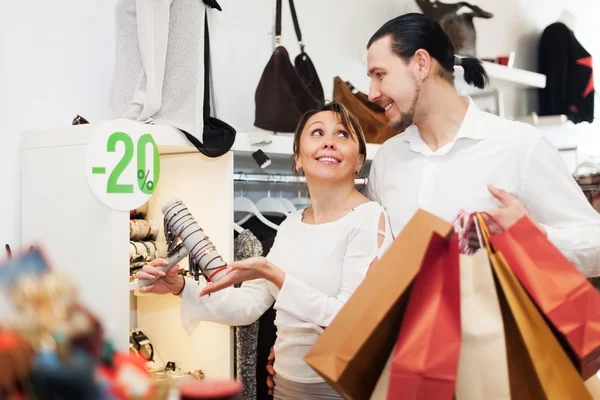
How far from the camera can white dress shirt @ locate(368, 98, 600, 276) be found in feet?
5.23

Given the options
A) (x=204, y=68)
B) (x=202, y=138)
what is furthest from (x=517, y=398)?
(x=204, y=68)

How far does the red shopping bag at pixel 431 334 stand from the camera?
3.51 ft

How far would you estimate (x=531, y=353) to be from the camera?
1174mm

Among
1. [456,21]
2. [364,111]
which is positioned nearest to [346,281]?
[364,111]

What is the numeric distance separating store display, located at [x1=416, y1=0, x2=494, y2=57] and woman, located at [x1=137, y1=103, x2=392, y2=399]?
5.34 feet

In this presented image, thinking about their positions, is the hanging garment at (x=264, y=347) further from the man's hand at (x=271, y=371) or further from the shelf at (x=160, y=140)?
the shelf at (x=160, y=140)

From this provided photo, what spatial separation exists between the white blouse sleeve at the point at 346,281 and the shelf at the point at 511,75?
1711mm

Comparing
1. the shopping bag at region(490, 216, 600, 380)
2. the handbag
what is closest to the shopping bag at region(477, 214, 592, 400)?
the shopping bag at region(490, 216, 600, 380)

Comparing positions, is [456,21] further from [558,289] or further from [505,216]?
[558,289]

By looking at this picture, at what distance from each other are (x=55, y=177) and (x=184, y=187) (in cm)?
50

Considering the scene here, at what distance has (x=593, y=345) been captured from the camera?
1.17 m

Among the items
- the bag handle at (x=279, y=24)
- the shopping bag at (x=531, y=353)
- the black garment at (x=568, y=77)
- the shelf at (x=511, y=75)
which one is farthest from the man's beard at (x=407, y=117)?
the black garment at (x=568, y=77)

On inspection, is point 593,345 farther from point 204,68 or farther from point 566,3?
point 566,3

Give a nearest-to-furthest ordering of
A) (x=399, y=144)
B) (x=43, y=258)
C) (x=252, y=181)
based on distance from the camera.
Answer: (x=43, y=258), (x=399, y=144), (x=252, y=181)
